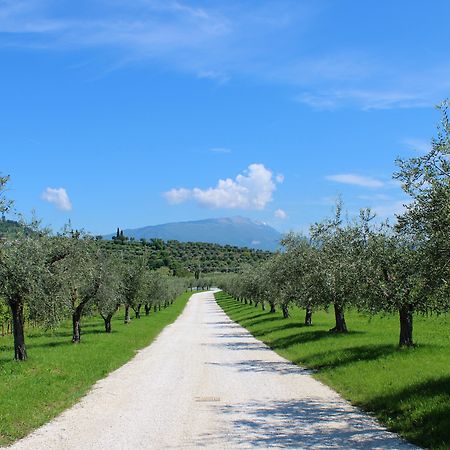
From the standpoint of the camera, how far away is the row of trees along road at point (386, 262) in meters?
13.5

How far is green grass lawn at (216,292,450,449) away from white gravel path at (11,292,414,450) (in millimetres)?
634

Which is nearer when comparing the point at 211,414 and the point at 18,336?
the point at 211,414

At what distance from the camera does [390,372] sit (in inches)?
733

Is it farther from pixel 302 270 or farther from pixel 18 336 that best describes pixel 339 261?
pixel 18 336

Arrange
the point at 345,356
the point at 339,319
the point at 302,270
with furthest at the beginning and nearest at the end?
the point at 302,270 < the point at 339,319 < the point at 345,356

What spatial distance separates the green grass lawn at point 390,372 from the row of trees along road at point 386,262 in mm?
1850

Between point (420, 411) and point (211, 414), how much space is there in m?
5.37

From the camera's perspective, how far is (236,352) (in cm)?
3050

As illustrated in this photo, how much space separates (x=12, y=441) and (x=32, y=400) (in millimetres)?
4224

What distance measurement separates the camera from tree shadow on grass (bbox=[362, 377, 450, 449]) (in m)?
11.6

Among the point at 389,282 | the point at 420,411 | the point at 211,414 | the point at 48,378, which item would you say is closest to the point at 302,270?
the point at 389,282

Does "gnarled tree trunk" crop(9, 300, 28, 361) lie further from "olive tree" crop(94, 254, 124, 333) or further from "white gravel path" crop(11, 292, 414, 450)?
"olive tree" crop(94, 254, 124, 333)

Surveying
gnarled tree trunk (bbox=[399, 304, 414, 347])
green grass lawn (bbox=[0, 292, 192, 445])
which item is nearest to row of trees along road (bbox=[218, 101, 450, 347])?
gnarled tree trunk (bbox=[399, 304, 414, 347])

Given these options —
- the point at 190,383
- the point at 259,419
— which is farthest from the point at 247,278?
the point at 259,419
